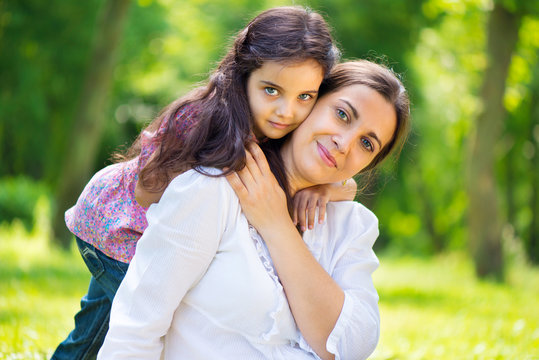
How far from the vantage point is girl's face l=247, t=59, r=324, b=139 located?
8.53ft

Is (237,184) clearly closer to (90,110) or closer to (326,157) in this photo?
(326,157)

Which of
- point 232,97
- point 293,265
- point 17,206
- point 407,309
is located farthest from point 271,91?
point 17,206

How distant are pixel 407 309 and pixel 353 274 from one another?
4642 millimetres

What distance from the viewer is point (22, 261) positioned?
321 inches

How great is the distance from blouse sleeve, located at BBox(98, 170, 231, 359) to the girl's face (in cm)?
54

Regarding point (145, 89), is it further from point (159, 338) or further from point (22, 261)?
A: point (159, 338)

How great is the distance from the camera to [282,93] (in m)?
2.64

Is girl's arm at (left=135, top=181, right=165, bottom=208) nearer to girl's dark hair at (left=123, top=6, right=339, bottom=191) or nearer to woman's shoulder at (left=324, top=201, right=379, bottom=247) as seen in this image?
girl's dark hair at (left=123, top=6, right=339, bottom=191)

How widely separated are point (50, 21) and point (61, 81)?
276 cm

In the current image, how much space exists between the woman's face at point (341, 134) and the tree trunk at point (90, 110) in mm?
6840

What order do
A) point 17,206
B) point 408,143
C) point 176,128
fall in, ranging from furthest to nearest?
point 17,206 < point 408,143 < point 176,128

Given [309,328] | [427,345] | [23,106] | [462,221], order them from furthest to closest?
1. [462,221]
2. [23,106]
3. [427,345]
4. [309,328]

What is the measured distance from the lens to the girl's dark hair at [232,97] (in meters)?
2.31

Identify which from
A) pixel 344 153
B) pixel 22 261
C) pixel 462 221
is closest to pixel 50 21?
pixel 22 261
